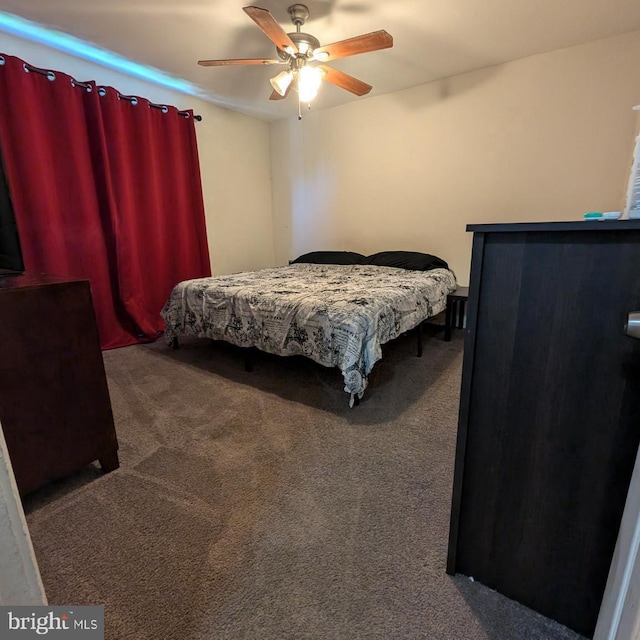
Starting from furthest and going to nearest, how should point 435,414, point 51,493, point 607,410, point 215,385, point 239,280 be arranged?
1. point 239,280
2. point 215,385
3. point 435,414
4. point 51,493
5. point 607,410

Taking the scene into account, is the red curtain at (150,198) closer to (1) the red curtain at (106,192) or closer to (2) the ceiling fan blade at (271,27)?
(1) the red curtain at (106,192)

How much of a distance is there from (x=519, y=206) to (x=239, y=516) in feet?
11.0

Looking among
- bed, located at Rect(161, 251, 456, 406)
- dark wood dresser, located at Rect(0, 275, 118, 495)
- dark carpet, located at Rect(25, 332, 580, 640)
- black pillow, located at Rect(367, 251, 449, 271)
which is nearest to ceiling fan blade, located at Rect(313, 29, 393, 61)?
bed, located at Rect(161, 251, 456, 406)

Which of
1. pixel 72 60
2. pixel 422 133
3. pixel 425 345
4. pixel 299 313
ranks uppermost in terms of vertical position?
pixel 72 60

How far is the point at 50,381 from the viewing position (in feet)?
4.23

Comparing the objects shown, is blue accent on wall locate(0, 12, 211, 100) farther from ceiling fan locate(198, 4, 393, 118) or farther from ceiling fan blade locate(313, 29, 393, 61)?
ceiling fan blade locate(313, 29, 393, 61)

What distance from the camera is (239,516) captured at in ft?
4.16

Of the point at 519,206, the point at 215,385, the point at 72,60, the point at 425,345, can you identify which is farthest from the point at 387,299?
the point at 72,60

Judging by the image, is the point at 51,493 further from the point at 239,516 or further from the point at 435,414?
the point at 435,414

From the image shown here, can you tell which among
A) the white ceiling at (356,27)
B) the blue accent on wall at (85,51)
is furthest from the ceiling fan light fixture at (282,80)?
the blue accent on wall at (85,51)

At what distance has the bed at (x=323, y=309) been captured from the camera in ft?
6.45

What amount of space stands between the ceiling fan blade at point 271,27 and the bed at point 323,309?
1527mm

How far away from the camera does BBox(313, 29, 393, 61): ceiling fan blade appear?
6.40 ft

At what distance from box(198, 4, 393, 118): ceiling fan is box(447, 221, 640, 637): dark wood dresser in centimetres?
186
